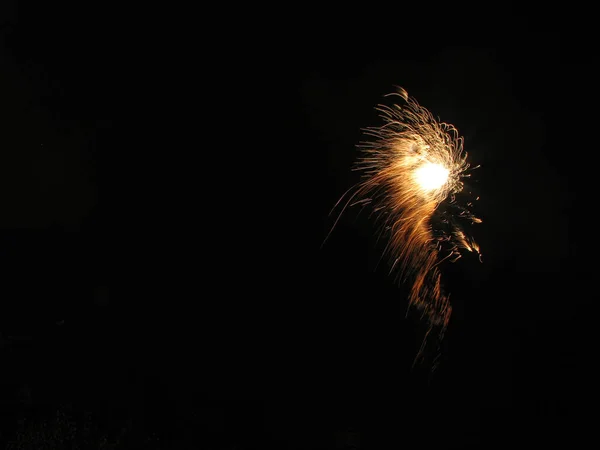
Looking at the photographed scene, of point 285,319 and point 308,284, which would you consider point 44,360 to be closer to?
point 285,319

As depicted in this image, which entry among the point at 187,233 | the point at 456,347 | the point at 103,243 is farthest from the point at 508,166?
the point at 103,243

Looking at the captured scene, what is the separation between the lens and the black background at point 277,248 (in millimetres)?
2418

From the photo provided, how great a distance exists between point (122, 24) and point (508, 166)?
234 cm

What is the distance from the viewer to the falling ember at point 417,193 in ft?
8.03

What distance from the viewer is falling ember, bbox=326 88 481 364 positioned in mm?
2447

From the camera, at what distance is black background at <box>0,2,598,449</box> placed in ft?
7.93

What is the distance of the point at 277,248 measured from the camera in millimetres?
2949

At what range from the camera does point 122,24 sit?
8.84ft

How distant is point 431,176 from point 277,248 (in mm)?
1063

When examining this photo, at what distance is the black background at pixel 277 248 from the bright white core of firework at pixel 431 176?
0.17 m

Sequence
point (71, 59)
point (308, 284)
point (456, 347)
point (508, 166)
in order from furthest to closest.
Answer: point (308, 284), point (71, 59), point (456, 347), point (508, 166)

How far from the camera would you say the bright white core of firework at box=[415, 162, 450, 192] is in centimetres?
245

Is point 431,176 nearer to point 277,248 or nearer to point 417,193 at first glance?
point 417,193

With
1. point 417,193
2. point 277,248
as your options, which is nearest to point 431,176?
point 417,193
